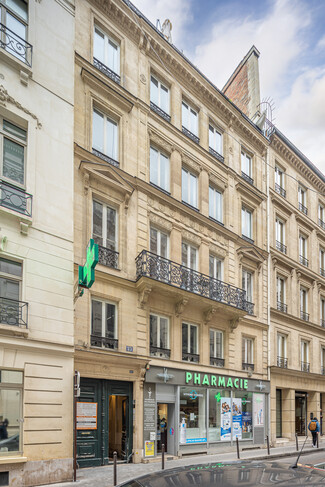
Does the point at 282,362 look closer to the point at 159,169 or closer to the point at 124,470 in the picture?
the point at 159,169

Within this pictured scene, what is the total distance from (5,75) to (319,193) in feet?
86.1

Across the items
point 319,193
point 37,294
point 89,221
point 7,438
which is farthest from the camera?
point 319,193

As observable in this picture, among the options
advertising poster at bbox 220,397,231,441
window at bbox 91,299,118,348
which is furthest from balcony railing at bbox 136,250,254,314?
advertising poster at bbox 220,397,231,441

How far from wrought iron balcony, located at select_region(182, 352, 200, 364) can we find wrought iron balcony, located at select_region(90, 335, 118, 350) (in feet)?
13.2

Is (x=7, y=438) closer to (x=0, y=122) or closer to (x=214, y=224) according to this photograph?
(x=0, y=122)

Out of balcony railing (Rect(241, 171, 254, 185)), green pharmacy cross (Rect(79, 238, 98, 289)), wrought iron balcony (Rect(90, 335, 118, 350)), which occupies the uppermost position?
balcony railing (Rect(241, 171, 254, 185))

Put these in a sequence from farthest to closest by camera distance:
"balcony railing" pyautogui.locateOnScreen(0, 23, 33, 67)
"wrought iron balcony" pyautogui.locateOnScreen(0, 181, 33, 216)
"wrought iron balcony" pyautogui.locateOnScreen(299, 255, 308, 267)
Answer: "wrought iron balcony" pyautogui.locateOnScreen(299, 255, 308, 267)
"balcony railing" pyautogui.locateOnScreen(0, 23, 33, 67)
"wrought iron balcony" pyautogui.locateOnScreen(0, 181, 33, 216)

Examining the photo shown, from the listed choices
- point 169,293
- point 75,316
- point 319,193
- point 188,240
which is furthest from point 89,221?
point 319,193

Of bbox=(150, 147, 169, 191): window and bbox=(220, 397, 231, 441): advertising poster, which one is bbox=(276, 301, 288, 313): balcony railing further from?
bbox=(150, 147, 169, 191): window

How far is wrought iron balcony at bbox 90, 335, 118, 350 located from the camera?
1595 cm

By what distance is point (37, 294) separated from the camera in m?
13.2

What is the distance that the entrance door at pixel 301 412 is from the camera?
28.3m

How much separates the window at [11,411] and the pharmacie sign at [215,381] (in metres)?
8.16

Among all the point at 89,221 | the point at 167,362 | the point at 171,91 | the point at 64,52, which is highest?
the point at 171,91
